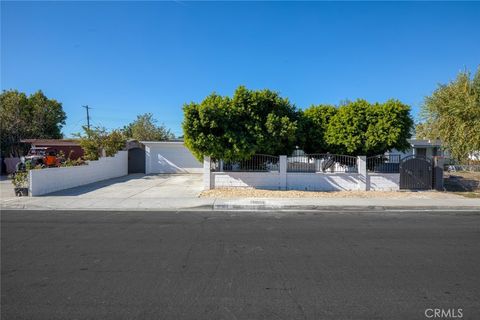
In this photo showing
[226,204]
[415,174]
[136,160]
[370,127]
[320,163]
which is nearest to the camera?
[226,204]

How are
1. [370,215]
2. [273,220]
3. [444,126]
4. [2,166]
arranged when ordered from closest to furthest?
1. [273,220]
2. [370,215]
3. [444,126]
4. [2,166]

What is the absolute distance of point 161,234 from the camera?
745 cm

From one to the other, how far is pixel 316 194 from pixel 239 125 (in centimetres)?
495

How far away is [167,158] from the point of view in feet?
87.9

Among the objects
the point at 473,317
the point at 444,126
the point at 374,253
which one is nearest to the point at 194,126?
the point at 374,253

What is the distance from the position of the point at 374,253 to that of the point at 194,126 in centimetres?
1029

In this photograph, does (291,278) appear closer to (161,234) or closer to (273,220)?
(161,234)

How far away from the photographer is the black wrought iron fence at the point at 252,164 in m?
16.5

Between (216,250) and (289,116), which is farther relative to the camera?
(289,116)

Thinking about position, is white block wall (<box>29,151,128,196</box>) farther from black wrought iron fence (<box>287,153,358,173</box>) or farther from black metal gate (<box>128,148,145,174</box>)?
black wrought iron fence (<box>287,153,358,173</box>)

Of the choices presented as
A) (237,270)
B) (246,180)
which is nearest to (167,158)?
(246,180)

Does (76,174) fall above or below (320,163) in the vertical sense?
below

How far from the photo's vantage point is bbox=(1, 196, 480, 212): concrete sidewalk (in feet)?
38.0

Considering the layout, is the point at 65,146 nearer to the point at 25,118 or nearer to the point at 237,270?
the point at 25,118
